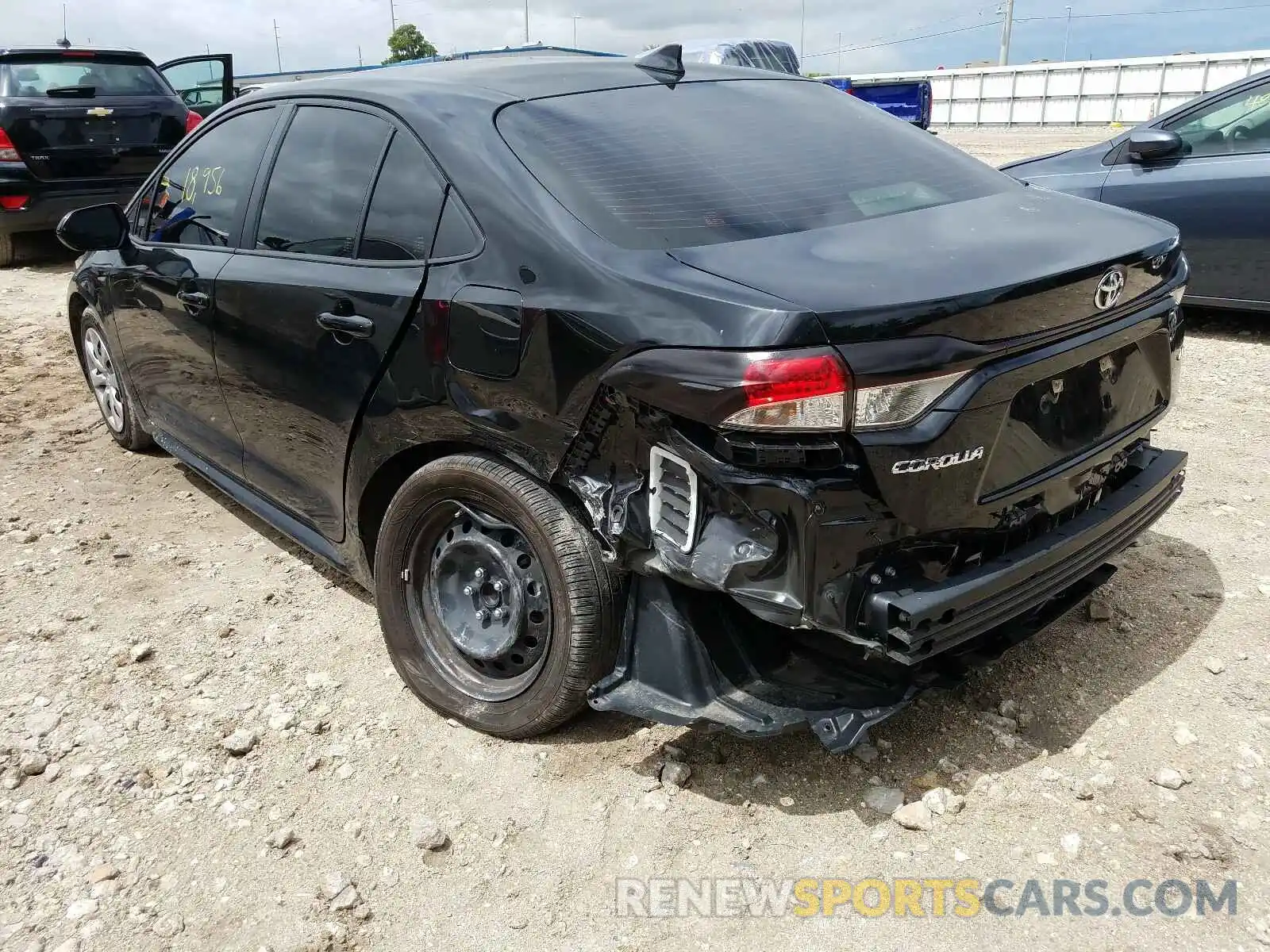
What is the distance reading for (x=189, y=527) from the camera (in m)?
4.28

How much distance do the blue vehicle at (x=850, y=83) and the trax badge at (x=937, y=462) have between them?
12.6m

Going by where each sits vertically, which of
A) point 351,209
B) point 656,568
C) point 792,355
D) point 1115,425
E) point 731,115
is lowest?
point 656,568

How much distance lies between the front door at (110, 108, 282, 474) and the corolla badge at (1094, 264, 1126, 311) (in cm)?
261

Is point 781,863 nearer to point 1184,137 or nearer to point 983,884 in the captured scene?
point 983,884

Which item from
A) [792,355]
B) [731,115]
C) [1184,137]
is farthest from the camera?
[1184,137]

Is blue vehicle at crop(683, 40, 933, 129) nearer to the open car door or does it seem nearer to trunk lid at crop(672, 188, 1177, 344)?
the open car door

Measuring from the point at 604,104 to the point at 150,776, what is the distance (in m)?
2.21

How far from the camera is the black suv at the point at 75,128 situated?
8.64 m

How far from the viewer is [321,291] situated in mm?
2959

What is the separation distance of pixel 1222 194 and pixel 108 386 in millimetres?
6139

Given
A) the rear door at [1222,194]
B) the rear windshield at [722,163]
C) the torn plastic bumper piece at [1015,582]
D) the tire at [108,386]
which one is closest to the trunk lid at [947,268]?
the rear windshield at [722,163]

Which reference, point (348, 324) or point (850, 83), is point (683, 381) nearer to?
point (348, 324)

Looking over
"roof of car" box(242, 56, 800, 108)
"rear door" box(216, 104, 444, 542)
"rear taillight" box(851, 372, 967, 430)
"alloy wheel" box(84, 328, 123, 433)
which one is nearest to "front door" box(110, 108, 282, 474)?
"rear door" box(216, 104, 444, 542)

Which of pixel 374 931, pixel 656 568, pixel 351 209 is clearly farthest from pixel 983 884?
pixel 351 209
